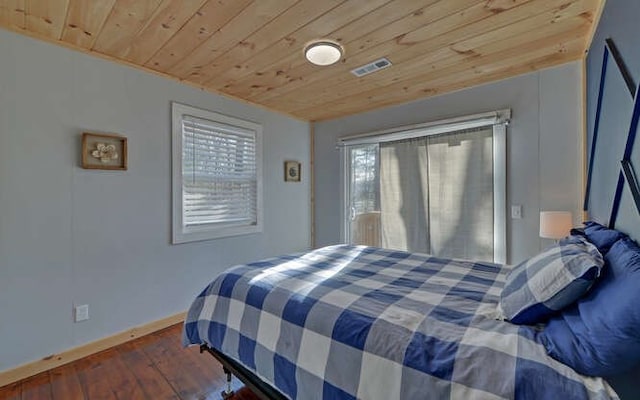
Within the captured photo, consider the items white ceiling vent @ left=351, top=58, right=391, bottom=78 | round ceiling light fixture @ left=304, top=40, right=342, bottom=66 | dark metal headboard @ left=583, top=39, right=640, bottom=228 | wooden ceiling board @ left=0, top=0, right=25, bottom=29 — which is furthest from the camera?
white ceiling vent @ left=351, top=58, right=391, bottom=78

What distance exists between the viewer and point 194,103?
9.52 feet

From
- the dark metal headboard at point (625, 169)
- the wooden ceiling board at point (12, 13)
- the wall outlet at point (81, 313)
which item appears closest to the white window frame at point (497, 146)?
the dark metal headboard at point (625, 169)

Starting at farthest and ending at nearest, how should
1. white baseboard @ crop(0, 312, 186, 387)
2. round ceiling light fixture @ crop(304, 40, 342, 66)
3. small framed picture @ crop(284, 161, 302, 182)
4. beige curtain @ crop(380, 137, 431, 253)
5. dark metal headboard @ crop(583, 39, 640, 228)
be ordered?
small framed picture @ crop(284, 161, 302, 182)
beige curtain @ crop(380, 137, 431, 253)
round ceiling light fixture @ crop(304, 40, 342, 66)
white baseboard @ crop(0, 312, 186, 387)
dark metal headboard @ crop(583, 39, 640, 228)

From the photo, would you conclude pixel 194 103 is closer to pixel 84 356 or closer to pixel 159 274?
pixel 159 274

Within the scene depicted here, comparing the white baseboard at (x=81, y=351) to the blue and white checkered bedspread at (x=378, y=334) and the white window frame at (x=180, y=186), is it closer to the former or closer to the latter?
the white window frame at (x=180, y=186)

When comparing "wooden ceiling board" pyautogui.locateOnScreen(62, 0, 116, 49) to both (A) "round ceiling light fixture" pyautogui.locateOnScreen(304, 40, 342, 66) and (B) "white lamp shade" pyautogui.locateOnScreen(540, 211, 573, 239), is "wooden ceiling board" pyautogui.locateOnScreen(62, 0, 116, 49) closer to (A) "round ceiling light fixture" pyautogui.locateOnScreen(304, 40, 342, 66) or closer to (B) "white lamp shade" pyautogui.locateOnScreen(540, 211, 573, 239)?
(A) "round ceiling light fixture" pyautogui.locateOnScreen(304, 40, 342, 66)

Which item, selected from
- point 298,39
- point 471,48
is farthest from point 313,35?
point 471,48

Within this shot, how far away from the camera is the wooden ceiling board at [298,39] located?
1751mm

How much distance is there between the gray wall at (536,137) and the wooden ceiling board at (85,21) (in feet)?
9.68

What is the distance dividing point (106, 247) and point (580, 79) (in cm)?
408

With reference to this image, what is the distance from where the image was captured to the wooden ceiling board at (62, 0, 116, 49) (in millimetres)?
1712

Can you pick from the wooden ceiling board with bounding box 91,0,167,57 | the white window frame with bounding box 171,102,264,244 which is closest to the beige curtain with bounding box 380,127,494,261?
the white window frame with bounding box 171,102,264,244

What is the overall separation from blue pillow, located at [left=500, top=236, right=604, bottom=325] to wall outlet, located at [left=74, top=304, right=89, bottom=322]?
9.03ft

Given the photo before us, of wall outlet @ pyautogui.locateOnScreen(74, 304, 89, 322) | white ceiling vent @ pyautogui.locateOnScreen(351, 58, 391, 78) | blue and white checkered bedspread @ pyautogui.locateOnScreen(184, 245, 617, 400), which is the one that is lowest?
wall outlet @ pyautogui.locateOnScreen(74, 304, 89, 322)
